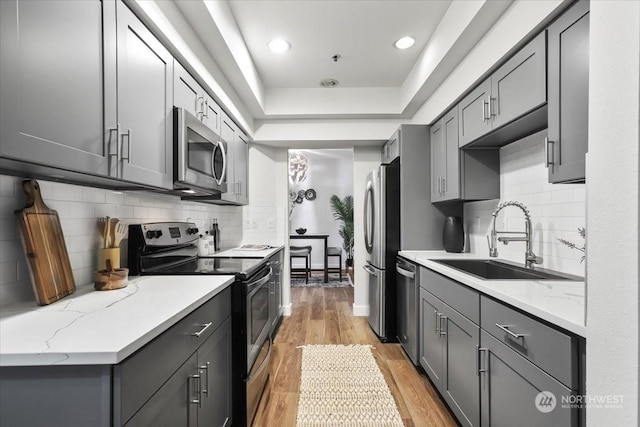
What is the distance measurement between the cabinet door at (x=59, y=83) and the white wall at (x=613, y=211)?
1.46m

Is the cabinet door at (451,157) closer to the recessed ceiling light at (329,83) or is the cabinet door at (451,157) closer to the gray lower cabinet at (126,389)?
the recessed ceiling light at (329,83)

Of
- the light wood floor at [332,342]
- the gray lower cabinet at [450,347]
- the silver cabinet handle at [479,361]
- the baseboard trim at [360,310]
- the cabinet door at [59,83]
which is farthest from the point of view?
the baseboard trim at [360,310]

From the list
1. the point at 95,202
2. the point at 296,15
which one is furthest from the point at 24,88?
the point at 296,15

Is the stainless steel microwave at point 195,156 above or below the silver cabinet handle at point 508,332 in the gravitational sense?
above

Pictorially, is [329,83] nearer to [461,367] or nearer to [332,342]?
[332,342]

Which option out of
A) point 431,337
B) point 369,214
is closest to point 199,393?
point 431,337

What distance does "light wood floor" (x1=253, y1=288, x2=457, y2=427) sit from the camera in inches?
74.2

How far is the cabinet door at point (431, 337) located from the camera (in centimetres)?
201

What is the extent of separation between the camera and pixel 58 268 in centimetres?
116

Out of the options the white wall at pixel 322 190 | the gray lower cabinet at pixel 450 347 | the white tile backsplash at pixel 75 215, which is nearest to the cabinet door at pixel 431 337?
the gray lower cabinet at pixel 450 347

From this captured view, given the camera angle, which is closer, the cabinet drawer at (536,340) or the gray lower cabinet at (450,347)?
the cabinet drawer at (536,340)

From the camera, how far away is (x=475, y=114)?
2.12 m

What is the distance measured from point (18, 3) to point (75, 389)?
989mm

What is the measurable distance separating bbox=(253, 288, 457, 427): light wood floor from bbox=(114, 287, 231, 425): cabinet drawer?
101 cm
